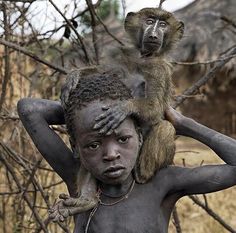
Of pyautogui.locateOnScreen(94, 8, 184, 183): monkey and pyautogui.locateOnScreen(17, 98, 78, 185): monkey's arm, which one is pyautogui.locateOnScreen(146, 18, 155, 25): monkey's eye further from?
pyautogui.locateOnScreen(17, 98, 78, 185): monkey's arm

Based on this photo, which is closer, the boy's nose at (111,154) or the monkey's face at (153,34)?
the boy's nose at (111,154)

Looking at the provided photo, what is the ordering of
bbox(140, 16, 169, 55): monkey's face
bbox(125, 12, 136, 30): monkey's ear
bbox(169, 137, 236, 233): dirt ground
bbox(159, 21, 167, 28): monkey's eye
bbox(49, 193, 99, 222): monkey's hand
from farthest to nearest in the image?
1. bbox(169, 137, 236, 233): dirt ground
2. bbox(125, 12, 136, 30): monkey's ear
3. bbox(159, 21, 167, 28): monkey's eye
4. bbox(140, 16, 169, 55): monkey's face
5. bbox(49, 193, 99, 222): monkey's hand

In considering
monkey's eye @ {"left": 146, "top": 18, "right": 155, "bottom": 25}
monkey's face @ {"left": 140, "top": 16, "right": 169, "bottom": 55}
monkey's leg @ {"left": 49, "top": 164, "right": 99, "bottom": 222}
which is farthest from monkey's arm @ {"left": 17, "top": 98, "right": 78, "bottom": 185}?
monkey's eye @ {"left": 146, "top": 18, "right": 155, "bottom": 25}

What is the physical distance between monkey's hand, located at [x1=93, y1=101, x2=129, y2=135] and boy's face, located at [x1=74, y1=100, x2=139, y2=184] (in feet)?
0.05

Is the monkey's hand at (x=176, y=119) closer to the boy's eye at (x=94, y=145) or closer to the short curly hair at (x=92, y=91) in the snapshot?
the short curly hair at (x=92, y=91)

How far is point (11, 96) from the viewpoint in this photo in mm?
5609

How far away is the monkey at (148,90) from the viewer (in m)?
2.42

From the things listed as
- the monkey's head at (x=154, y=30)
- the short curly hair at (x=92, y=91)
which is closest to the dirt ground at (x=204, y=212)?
the monkey's head at (x=154, y=30)

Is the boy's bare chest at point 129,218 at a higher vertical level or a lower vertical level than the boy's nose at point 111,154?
lower

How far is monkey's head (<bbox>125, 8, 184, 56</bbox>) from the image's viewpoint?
3.08 meters

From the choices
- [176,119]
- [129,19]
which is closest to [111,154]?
[176,119]

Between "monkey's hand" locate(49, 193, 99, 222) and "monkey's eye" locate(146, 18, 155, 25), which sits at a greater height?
"monkey's eye" locate(146, 18, 155, 25)

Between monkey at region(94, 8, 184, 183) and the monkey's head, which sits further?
the monkey's head

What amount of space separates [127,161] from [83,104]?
0.22 metres
